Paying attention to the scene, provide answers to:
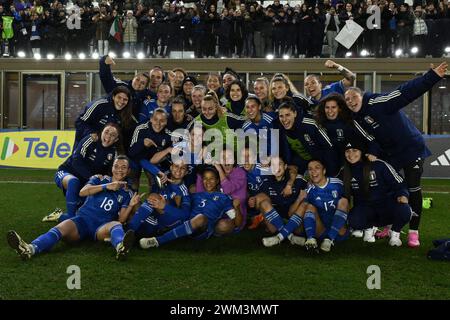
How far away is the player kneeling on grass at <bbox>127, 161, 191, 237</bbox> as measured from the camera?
4.74 meters

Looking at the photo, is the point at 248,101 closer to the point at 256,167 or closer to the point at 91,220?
the point at 256,167

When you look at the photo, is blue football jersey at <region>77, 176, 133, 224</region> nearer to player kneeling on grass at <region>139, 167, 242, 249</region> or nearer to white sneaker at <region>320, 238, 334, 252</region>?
player kneeling on grass at <region>139, 167, 242, 249</region>

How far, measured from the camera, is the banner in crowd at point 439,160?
36.4 ft

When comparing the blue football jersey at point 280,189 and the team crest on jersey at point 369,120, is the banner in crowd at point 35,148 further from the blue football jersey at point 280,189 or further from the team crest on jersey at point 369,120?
the team crest on jersey at point 369,120

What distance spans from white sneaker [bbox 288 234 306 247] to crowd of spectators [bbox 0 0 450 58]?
30.7ft

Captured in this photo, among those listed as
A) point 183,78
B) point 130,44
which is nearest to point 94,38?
point 130,44

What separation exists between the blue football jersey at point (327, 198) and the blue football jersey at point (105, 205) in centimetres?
185

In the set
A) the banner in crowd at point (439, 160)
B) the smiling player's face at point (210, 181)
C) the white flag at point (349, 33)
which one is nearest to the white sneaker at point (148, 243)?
the smiling player's face at point (210, 181)

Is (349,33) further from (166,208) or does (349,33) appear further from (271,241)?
(166,208)

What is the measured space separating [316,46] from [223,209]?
9561 millimetres

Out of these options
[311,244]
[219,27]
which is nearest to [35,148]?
[219,27]

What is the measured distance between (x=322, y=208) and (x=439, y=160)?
24.6 ft

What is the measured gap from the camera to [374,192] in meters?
4.91

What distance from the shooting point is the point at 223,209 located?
498 centimetres
